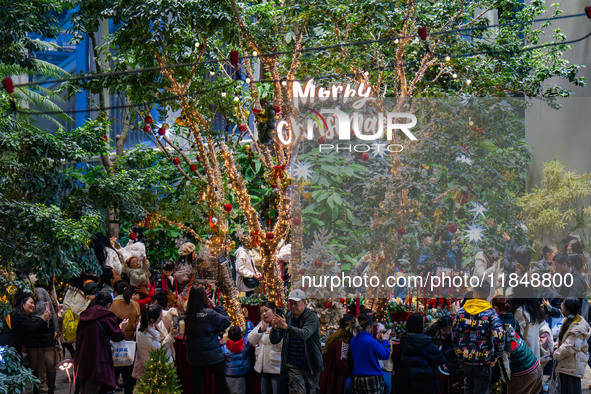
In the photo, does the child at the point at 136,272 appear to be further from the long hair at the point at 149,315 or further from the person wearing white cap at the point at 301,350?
the person wearing white cap at the point at 301,350

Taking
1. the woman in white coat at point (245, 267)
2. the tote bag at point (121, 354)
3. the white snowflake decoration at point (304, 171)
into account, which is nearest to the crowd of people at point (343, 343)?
the tote bag at point (121, 354)

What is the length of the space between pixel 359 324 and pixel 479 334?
125cm

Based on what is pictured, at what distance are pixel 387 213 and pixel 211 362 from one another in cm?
258

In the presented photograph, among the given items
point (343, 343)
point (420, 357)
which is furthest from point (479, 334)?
point (343, 343)

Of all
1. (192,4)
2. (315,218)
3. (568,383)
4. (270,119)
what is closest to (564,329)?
(568,383)

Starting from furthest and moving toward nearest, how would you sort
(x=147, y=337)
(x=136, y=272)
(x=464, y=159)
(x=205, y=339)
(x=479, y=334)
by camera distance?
1. (x=136, y=272)
2. (x=147, y=337)
3. (x=464, y=159)
4. (x=205, y=339)
5. (x=479, y=334)

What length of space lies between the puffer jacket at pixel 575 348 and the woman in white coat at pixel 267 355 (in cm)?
320

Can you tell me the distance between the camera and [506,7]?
523 inches

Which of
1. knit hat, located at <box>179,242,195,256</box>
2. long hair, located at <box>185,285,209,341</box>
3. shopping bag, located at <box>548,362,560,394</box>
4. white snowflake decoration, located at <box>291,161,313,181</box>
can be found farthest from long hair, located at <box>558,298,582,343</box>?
knit hat, located at <box>179,242,195,256</box>

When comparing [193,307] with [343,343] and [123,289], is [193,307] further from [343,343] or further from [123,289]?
[123,289]

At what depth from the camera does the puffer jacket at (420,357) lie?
802 centimetres

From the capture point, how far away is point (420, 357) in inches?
317

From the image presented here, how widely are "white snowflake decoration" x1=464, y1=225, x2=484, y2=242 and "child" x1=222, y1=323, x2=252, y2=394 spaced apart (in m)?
2.77

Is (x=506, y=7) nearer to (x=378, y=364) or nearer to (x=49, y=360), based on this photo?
(x=378, y=364)
